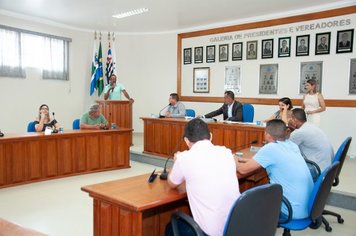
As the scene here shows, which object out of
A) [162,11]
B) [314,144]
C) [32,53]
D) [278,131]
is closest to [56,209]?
[278,131]

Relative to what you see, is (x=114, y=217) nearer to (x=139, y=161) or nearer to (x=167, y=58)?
(x=139, y=161)

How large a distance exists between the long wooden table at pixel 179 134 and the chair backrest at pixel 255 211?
2.92m

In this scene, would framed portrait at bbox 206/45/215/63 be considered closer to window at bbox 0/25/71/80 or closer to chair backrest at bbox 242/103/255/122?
chair backrest at bbox 242/103/255/122

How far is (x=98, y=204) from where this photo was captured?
2033mm

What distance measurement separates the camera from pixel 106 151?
516cm

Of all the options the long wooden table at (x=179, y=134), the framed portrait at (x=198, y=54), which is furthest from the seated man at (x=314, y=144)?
the framed portrait at (x=198, y=54)

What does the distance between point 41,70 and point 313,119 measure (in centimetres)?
590

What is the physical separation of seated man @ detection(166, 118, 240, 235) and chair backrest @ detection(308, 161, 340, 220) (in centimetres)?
71

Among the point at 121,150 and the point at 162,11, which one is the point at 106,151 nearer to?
the point at 121,150

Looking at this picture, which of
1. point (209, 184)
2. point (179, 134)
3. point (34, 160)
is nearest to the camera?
point (209, 184)

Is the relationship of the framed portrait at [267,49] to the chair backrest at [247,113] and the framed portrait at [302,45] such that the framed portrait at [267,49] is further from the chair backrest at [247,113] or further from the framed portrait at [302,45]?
the chair backrest at [247,113]

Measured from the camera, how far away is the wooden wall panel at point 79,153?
15.8 feet

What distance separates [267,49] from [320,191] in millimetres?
5094

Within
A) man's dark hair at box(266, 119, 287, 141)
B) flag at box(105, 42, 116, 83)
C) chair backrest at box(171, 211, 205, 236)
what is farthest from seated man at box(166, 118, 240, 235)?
flag at box(105, 42, 116, 83)
